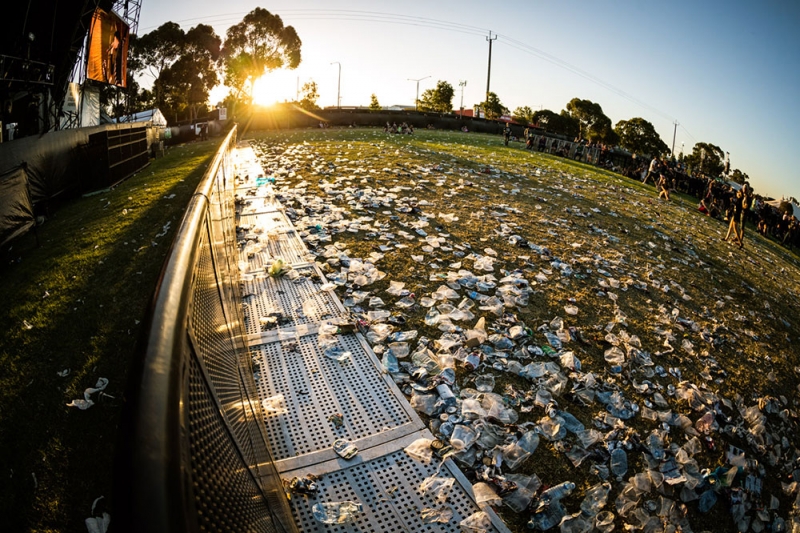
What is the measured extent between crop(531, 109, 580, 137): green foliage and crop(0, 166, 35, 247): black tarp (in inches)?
2742

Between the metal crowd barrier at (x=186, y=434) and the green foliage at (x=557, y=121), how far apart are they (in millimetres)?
72549

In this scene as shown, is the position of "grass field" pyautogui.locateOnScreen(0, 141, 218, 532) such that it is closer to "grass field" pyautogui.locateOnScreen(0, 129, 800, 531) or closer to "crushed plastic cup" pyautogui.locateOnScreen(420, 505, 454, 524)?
"grass field" pyautogui.locateOnScreen(0, 129, 800, 531)

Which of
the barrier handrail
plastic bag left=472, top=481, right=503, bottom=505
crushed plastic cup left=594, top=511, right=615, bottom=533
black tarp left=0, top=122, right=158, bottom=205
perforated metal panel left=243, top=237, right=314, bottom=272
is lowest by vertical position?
crushed plastic cup left=594, top=511, right=615, bottom=533

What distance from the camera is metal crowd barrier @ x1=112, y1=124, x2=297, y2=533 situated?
68cm

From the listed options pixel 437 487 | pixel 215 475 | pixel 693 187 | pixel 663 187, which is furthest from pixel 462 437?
pixel 693 187

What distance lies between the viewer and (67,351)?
345 centimetres

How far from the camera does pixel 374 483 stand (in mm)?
2379

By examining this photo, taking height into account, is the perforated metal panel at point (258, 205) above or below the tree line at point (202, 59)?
below

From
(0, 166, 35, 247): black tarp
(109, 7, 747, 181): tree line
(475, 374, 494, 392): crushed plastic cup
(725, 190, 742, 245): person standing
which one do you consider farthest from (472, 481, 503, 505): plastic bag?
(109, 7, 747, 181): tree line

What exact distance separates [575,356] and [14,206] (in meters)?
7.78

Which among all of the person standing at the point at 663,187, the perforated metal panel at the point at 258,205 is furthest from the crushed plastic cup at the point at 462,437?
the person standing at the point at 663,187

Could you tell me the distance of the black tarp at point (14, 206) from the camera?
5.74m

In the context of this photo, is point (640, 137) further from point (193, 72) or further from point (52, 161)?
point (52, 161)

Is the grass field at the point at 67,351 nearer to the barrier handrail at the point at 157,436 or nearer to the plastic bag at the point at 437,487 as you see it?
the barrier handrail at the point at 157,436
